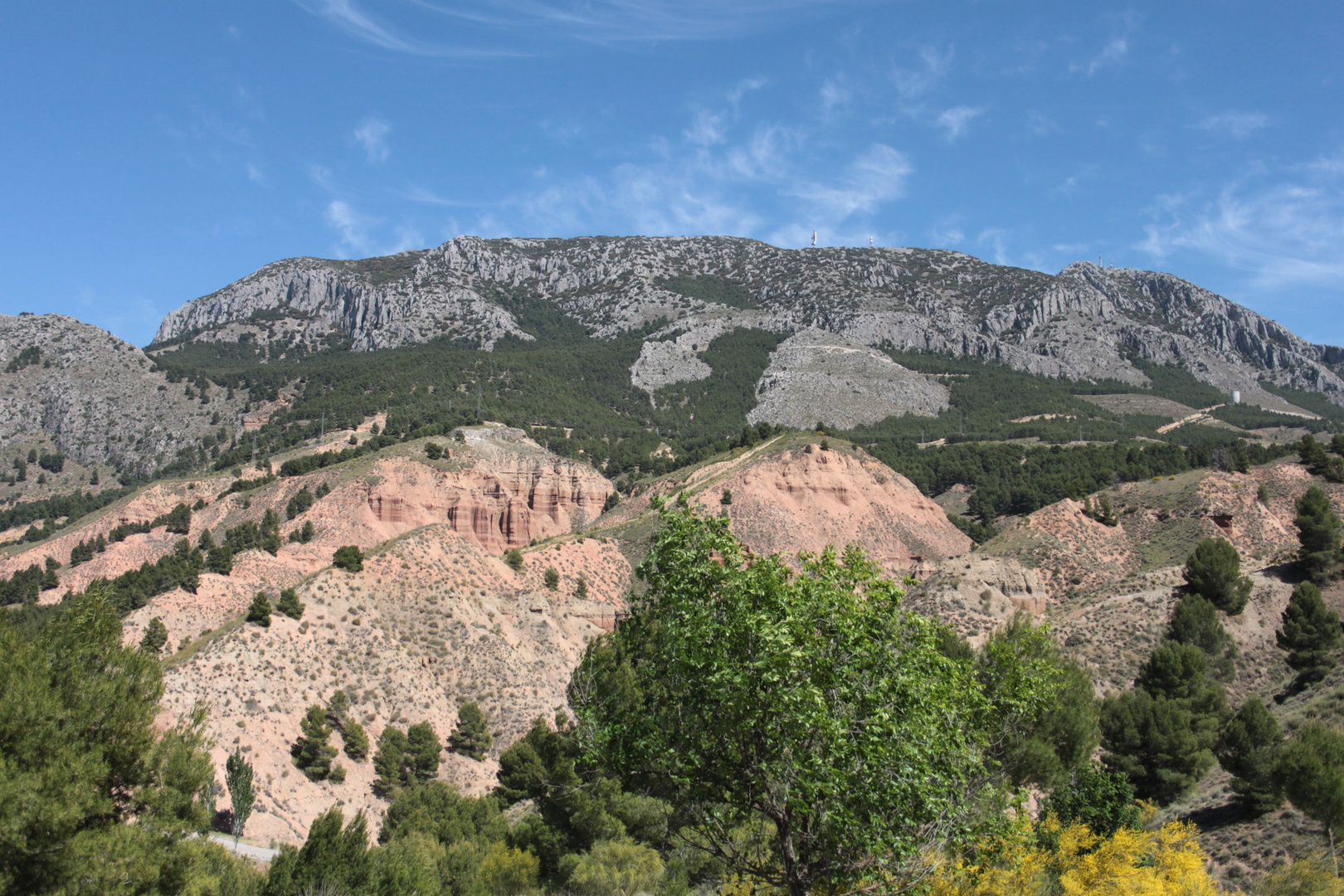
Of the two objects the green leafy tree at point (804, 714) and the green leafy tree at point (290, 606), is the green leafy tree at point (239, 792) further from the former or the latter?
the green leafy tree at point (804, 714)

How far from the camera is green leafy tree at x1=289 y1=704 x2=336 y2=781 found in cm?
3494

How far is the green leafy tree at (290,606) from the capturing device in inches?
1662

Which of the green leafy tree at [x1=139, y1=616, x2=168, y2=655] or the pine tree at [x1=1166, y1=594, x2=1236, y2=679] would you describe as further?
the pine tree at [x1=1166, y1=594, x2=1236, y2=679]

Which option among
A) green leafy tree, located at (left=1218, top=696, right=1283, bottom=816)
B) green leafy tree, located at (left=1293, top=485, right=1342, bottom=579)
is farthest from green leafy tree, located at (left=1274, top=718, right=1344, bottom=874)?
green leafy tree, located at (left=1293, top=485, right=1342, bottom=579)

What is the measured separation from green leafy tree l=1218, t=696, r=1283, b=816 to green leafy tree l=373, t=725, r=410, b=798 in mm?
31670

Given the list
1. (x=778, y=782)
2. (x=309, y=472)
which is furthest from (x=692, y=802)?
(x=309, y=472)

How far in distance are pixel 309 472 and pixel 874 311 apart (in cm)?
13533

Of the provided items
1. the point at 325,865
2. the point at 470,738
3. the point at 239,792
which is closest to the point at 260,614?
the point at 239,792

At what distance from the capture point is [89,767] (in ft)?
46.8

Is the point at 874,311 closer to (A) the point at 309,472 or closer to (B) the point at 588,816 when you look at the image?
(A) the point at 309,472

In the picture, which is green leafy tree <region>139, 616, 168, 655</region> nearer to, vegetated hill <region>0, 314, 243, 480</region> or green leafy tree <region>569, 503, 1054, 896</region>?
green leafy tree <region>569, 503, 1054, 896</region>

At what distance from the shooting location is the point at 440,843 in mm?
27625

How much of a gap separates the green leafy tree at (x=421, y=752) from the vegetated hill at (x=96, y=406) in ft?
344

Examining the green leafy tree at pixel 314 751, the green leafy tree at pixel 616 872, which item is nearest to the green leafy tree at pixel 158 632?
the green leafy tree at pixel 314 751
